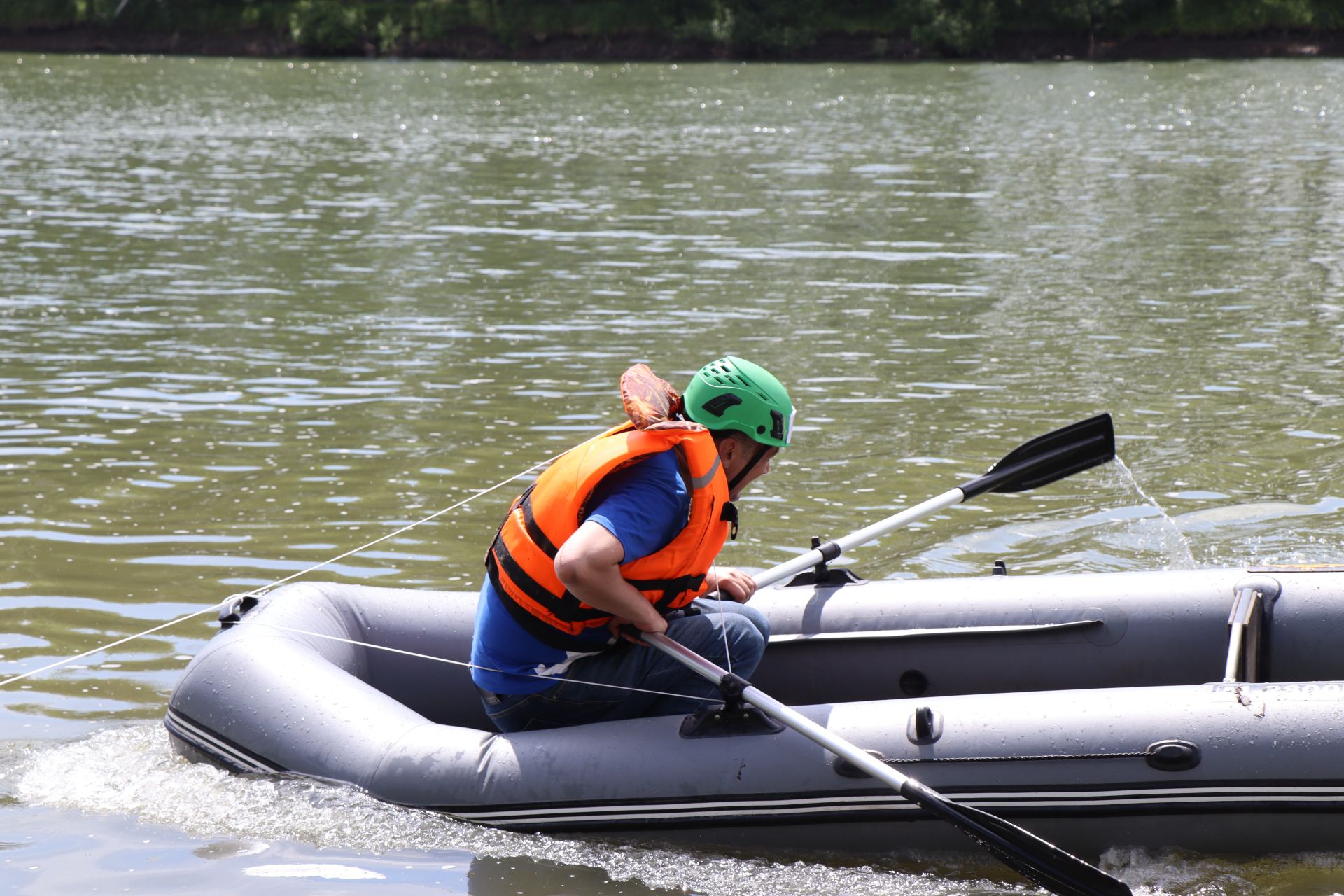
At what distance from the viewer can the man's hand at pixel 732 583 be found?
4.41 metres

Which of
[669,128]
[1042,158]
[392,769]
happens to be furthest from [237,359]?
[669,128]

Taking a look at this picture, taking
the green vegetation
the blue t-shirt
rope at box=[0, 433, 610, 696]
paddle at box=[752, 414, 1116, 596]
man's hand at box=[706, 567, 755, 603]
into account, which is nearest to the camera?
the blue t-shirt

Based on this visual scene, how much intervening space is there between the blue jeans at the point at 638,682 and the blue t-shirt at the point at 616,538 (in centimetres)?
5

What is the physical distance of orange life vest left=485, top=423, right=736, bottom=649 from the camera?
3.77m

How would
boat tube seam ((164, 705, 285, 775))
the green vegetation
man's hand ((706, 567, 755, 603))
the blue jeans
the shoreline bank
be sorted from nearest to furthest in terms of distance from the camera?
1. the blue jeans
2. boat tube seam ((164, 705, 285, 775))
3. man's hand ((706, 567, 755, 603))
4. the shoreline bank
5. the green vegetation

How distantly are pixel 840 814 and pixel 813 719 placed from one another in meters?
0.25

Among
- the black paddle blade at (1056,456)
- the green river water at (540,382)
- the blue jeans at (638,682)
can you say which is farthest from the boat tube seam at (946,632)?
the black paddle blade at (1056,456)

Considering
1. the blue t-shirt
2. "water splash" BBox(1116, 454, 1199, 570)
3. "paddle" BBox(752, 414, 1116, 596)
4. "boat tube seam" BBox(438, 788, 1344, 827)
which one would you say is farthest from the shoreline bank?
the blue t-shirt

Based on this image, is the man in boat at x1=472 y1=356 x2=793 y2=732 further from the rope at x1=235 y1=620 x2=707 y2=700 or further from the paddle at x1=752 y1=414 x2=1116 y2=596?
the paddle at x1=752 y1=414 x2=1116 y2=596

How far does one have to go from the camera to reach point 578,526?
3.78 meters

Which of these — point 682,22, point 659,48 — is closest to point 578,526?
point 659,48

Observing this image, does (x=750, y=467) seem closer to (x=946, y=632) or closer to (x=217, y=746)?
(x=946, y=632)

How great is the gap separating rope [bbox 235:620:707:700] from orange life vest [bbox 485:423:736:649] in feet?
0.41

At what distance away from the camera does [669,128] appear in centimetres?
2538
